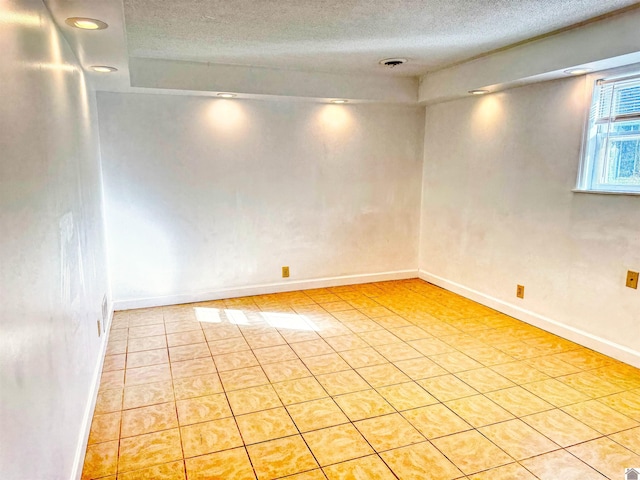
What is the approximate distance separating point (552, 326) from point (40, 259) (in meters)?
3.48

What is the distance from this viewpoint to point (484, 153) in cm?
398

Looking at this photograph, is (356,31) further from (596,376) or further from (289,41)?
(596,376)

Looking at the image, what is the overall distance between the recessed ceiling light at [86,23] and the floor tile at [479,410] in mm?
2621

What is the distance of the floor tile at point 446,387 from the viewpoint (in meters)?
2.52

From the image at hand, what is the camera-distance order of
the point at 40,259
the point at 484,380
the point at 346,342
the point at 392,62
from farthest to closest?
the point at 392,62
the point at 346,342
the point at 484,380
the point at 40,259

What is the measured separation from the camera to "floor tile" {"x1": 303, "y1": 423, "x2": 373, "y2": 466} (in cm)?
199

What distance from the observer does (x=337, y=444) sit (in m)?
2.08

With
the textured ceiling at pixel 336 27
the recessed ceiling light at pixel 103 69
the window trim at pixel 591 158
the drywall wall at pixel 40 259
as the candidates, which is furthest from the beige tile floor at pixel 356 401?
the textured ceiling at pixel 336 27

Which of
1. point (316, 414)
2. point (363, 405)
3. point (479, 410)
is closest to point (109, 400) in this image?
point (316, 414)

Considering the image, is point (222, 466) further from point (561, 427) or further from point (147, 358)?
point (561, 427)

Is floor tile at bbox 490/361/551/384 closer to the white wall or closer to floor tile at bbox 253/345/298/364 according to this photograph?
floor tile at bbox 253/345/298/364

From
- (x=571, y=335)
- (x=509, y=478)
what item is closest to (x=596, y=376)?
(x=571, y=335)

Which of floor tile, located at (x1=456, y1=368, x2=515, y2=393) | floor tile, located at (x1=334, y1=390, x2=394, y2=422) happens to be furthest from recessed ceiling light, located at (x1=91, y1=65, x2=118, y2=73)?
floor tile, located at (x1=456, y1=368, x2=515, y2=393)

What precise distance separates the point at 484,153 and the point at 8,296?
383 centimetres
